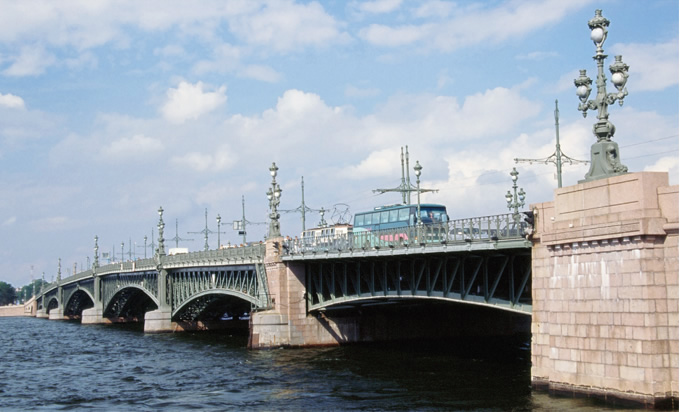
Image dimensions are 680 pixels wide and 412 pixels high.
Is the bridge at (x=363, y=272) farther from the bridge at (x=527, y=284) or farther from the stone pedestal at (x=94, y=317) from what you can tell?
the stone pedestal at (x=94, y=317)

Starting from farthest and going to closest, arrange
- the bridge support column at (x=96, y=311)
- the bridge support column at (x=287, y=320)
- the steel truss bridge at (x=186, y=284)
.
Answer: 1. the bridge support column at (x=96, y=311)
2. the steel truss bridge at (x=186, y=284)
3. the bridge support column at (x=287, y=320)

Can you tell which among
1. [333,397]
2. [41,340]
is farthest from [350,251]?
[41,340]

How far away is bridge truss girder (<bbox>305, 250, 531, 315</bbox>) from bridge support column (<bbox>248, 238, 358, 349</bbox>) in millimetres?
730

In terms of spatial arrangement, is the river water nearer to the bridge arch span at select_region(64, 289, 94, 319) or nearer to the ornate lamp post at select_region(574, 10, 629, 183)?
the ornate lamp post at select_region(574, 10, 629, 183)

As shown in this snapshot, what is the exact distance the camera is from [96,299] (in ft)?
340

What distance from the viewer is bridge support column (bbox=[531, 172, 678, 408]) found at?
22672 mm

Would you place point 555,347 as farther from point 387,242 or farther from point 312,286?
point 312,286

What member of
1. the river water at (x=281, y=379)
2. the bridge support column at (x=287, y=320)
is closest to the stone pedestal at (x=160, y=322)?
the river water at (x=281, y=379)

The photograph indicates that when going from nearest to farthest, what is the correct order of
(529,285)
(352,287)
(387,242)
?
(529,285)
(387,242)
(352,287)

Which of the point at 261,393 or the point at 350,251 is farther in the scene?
the point at 350,251

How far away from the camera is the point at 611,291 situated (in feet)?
78.9

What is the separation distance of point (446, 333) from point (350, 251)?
1739cm

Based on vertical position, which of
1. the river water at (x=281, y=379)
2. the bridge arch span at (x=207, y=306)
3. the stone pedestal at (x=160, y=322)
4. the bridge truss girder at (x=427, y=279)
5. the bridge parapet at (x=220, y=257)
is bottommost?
the river water at (x=281, y=379)

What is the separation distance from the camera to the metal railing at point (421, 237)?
99.8 ft
